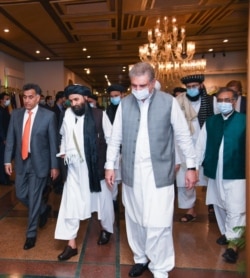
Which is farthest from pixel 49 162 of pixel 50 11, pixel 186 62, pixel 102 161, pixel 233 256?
pixel 186 62

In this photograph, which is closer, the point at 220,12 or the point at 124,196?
the point at 124,196

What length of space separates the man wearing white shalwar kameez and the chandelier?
4775 mm

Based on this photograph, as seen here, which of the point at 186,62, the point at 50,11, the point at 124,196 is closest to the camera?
the point at 124,196

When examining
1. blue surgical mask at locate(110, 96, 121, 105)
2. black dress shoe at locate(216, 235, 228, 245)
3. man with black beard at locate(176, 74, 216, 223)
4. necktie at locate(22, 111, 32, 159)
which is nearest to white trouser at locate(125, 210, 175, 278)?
black dress shoe at locate(216, 235, 228, 245)

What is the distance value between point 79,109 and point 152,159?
879 millimetres

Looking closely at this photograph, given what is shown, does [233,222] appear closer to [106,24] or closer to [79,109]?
[79,109]

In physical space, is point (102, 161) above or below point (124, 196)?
above

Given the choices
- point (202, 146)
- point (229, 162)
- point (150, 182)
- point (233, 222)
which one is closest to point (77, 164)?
point (150, 182)

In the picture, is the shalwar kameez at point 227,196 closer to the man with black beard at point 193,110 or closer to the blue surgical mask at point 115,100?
the man with black beard at point 193,110

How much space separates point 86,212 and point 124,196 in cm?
47

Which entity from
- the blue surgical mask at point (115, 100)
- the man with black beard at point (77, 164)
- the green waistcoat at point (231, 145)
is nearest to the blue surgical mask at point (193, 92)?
the green waistcoat at point (231, 145)

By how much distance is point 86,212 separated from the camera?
269cm

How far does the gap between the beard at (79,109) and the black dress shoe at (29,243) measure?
4.41 ft

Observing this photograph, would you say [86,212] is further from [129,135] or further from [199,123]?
[199,123]
